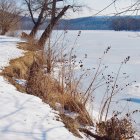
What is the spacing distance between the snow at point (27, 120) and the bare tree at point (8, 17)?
24561mm

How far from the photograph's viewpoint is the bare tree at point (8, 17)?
3166 centimetres

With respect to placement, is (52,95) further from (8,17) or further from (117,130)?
(8,17)

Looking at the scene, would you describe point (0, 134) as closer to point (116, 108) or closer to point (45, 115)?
point (45, 115)

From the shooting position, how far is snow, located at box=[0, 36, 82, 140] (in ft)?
16.8

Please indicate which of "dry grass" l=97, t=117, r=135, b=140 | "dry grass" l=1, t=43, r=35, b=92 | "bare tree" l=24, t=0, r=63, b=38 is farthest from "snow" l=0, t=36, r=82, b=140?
"bare tree" l=24, t=0, r=63, b=38

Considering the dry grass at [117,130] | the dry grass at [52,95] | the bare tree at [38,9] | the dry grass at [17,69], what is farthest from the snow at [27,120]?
the bare tree at [38,9]

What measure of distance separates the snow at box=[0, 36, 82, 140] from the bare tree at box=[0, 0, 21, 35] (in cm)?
2456

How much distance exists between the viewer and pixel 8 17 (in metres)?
32.1

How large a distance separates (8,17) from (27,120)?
27.2 m

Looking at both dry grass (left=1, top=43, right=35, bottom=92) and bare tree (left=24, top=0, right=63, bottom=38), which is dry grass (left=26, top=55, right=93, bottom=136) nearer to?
dry grass (left=1, top=43, right=35, bottom=92)

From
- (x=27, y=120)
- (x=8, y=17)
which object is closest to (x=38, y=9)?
(x=8, y=17)

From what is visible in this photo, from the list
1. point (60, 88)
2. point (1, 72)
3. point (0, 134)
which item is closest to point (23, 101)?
point (0, 134)

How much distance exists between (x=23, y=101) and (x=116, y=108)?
5503 mm

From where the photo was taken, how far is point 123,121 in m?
7.31
